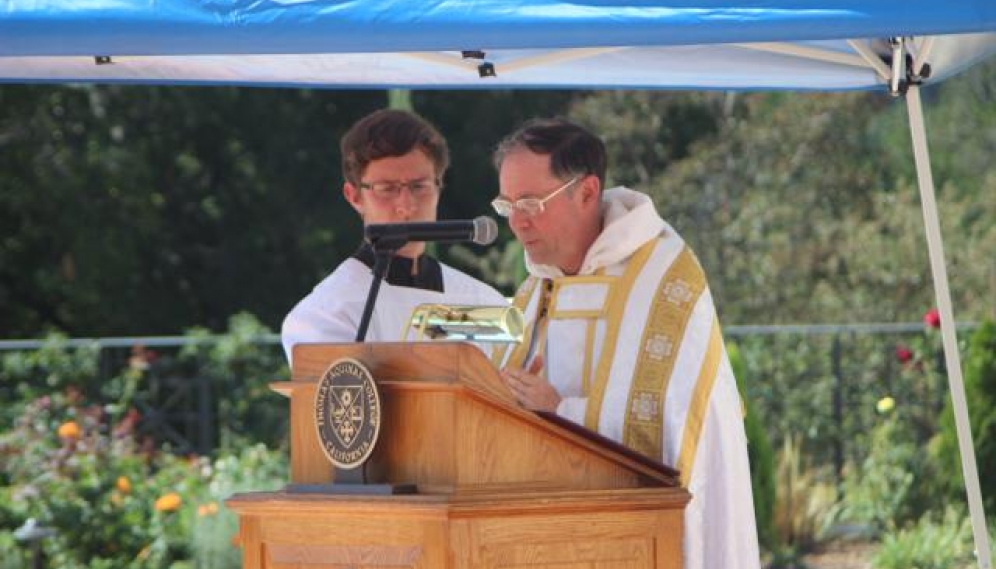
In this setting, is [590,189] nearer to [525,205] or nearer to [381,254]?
[525,205]

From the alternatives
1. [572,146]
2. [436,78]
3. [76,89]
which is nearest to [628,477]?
[572,146]

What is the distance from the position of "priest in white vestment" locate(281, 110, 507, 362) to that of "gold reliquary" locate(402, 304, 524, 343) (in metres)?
0.89

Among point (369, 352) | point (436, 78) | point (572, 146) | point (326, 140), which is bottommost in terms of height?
point (369, 352)

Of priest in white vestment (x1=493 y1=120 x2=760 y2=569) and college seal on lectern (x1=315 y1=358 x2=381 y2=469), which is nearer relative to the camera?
college seal on lectern (x1=315 y1=358 x2=381 y2=469)

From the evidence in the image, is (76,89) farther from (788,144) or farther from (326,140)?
(788,144)

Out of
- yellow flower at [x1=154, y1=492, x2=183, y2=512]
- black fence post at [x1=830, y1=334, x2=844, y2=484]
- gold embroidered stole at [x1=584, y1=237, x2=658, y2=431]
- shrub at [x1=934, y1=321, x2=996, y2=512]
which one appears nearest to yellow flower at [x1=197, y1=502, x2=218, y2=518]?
yellow flower at [x1=154, y1=492, x2=183, y2=512]

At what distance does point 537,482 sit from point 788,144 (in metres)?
14.5

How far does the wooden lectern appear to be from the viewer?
3.69 metres

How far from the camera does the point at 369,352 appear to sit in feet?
12.7

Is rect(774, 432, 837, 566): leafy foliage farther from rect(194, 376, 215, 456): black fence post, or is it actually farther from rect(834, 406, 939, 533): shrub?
rect(194, 376, 215, 456): black fence post

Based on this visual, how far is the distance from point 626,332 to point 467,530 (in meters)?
0.93

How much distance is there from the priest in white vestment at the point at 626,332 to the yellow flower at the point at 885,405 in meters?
7.55

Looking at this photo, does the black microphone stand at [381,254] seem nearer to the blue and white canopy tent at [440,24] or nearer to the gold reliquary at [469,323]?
the gold reliquary at [469,323]

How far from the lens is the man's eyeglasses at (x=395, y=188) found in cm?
511
